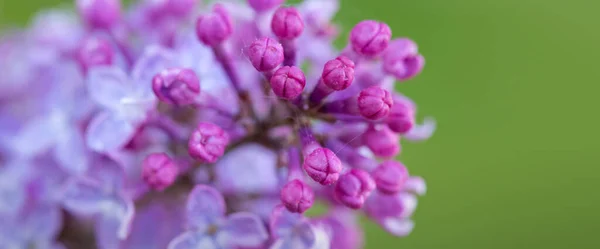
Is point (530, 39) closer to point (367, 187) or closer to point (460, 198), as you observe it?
point (460, 198)

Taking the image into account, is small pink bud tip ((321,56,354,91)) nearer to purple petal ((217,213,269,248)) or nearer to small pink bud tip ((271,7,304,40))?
small pink bud tip ((271,7,304,40))

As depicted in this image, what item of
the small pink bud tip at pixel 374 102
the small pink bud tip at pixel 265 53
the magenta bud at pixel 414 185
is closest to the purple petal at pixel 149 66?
the small pink bud tip at pixel 265 53

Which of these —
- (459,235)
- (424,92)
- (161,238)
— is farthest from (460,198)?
(161,238)

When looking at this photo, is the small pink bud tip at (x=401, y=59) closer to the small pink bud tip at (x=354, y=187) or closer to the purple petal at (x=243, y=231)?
the small pink bud tip at (x=354, y=187)

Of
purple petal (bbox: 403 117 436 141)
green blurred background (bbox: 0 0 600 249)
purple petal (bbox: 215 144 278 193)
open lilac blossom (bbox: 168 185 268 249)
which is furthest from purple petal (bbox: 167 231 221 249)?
green blurred background (bbox: 0 0 600 249)

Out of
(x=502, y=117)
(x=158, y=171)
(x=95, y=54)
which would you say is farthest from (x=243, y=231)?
(x=502, y=117)

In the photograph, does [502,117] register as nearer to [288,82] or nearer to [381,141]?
[381,141]

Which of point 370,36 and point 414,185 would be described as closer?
point 370,36
